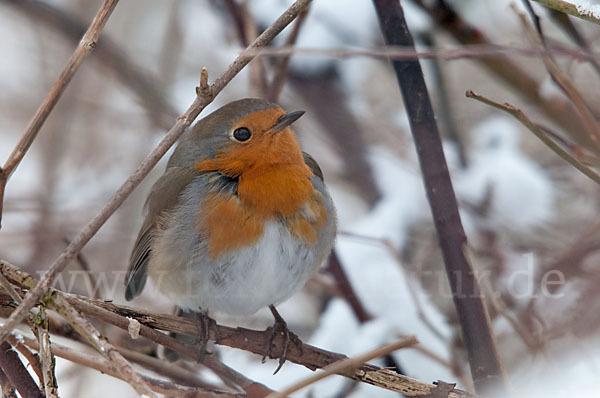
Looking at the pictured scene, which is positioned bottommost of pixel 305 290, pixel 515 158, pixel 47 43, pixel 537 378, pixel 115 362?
pixel 115 362

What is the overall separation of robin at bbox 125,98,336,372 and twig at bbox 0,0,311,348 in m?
0.85

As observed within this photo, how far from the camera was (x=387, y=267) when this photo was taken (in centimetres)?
340

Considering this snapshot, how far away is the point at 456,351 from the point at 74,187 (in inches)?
108

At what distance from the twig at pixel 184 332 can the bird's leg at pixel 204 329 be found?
0.07 ft

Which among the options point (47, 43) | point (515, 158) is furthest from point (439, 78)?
point (47, 43)

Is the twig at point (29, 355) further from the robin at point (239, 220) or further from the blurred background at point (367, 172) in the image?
the blurred background at point (367, 172)

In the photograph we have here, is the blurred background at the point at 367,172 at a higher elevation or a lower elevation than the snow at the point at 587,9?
higher

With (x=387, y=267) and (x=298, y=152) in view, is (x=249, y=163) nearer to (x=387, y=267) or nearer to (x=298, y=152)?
(x=298, y=152)

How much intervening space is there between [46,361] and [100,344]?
162 millimetres

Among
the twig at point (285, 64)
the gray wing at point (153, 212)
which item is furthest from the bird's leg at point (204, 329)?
the twig at point (285, 64)

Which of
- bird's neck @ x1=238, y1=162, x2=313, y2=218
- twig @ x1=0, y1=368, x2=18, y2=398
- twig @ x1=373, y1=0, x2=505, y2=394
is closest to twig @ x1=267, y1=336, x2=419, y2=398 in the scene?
twig @ x1=373, y1=0, x2=505, y2=394

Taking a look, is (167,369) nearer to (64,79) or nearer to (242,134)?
(242,134)

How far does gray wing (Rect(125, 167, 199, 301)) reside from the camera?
2754 mm

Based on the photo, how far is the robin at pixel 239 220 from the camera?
8.18ft
